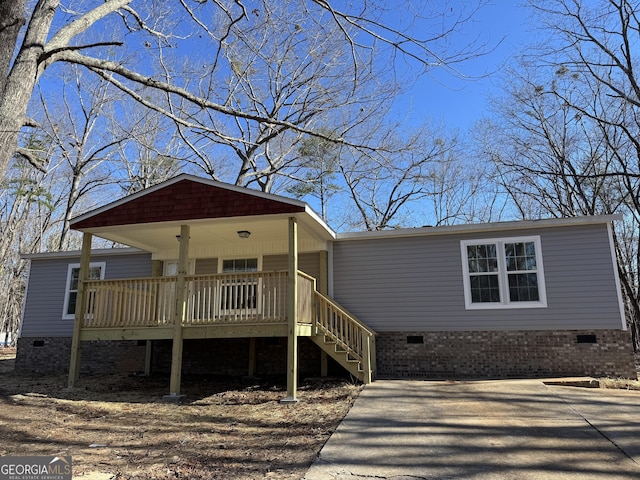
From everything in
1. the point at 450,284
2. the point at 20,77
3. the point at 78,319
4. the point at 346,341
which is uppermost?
the point at 20,77

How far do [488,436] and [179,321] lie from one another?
574 centimetres

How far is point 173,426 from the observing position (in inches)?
234

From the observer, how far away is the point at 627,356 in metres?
8.60

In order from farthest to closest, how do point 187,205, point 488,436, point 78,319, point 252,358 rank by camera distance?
point 252,358, point 78,319, point 187,205, point 488,436

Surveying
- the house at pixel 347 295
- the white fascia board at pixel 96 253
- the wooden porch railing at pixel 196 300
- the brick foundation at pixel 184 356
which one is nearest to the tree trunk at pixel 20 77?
the house at pixel 347 295

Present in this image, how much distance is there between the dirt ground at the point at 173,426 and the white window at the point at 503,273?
12.1 ft

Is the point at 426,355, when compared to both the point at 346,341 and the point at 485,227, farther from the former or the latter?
the point at 485,227

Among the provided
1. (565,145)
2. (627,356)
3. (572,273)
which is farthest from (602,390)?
(565,145)

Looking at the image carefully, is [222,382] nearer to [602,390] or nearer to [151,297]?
[151,297]

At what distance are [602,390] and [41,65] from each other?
961cm

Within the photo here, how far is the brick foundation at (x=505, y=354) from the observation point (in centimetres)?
872

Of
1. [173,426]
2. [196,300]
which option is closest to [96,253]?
[196,300]

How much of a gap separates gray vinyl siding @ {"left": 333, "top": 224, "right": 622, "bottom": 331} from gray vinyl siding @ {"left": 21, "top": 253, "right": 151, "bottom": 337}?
579 centimetres

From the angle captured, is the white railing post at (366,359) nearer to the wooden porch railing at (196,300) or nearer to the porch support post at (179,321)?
the wooden porch railing at (196,300)
